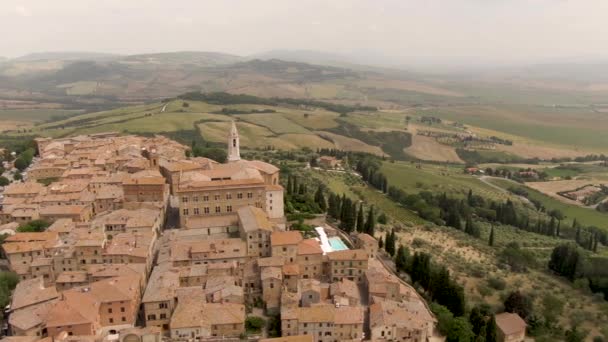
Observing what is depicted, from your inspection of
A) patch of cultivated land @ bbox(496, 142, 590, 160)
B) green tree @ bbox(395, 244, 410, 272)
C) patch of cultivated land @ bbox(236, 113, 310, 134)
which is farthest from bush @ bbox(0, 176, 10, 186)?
patch of cultivated land @ bbox(496, 142, 590, 160)

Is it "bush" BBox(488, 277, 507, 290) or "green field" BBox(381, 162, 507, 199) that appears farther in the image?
"green field" BBox(381, 162, 507, 199)

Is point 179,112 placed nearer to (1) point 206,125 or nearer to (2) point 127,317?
(1) point 206,125

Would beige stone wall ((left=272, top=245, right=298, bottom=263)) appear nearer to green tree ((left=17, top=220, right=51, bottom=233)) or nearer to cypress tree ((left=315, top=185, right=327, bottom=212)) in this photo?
cypress tree ((left=315, top=185, right=327, bottom=212))

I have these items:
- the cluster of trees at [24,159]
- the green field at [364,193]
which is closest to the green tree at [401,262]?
the green field at [364,193]

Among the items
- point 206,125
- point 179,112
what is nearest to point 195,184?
point 206,125

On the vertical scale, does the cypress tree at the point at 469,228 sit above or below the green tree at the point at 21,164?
below

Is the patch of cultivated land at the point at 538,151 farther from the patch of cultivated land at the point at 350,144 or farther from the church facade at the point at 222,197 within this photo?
the church facade at the point at 222,197
